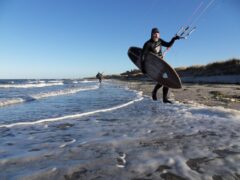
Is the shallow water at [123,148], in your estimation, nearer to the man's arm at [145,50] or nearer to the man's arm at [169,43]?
the man's arm at [169,43]

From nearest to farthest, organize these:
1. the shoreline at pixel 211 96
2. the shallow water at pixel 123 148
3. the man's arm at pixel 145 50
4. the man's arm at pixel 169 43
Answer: the shallow water at pixel 123 148 < the man's arm at pixel 169 43 < the man's arm at pixel 145 50 < the shoreline at pixel 211 96

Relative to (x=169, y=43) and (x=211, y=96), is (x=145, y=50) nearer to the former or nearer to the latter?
(x=169, y=43)

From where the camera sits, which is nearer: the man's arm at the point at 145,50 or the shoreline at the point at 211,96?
the man's arm at the point at 145,50

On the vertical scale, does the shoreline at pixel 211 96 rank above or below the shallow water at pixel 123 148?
above

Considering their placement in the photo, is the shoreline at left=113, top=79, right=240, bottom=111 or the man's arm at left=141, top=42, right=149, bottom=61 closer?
the man's arm at left=141, top=42, right=149, bottom=61

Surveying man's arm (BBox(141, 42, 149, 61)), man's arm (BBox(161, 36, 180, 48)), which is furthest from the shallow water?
man's arm (BBox(141, 42, 149, 61))

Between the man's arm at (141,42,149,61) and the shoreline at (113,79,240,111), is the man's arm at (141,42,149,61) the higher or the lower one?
the higher one

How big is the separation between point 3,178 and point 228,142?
3983mm

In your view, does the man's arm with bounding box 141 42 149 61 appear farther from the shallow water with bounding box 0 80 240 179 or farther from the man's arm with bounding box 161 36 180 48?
the shallow water with bounding box 0 80 240 179

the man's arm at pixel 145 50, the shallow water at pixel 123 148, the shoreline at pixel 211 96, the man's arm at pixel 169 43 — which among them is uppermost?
the man's arm at pixel 169 43

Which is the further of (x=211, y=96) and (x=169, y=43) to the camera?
(x=211, y=96)

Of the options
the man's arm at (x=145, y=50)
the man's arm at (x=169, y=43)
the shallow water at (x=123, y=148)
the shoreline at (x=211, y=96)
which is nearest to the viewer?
the shallow water at (x=123, y=148)

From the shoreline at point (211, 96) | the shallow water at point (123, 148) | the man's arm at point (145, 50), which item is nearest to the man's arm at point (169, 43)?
the man's arm at point (145, 50)

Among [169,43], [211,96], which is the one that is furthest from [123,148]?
[211,96]
